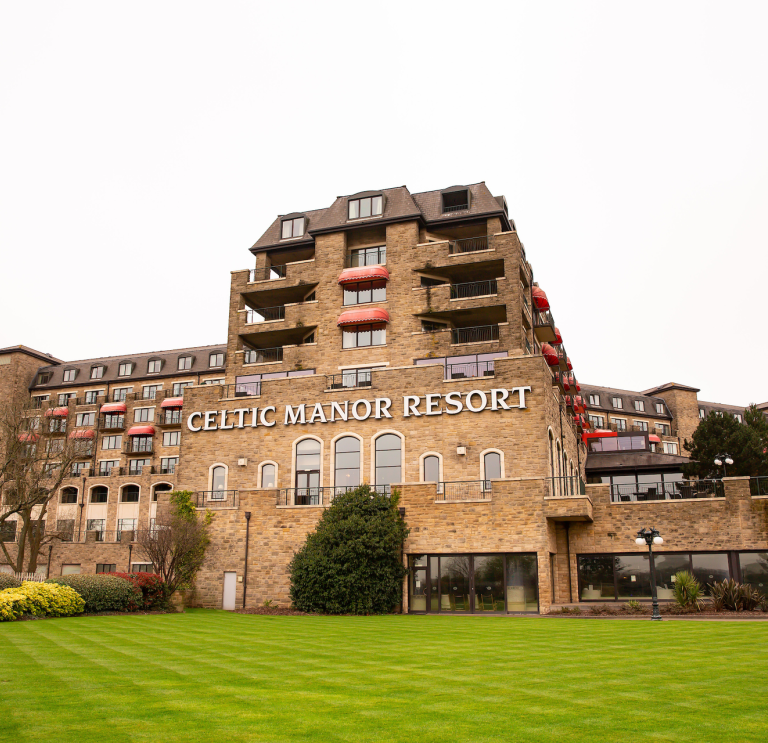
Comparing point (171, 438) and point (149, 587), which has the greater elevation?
point (171, 438)

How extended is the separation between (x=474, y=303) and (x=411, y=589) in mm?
15636

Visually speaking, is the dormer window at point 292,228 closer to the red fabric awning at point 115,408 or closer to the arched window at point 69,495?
the red fabric awning at point 115,408

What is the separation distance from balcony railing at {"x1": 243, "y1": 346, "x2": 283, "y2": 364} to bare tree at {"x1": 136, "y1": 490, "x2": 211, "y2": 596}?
34.7 feet

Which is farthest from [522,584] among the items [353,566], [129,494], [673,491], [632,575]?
[129,494]

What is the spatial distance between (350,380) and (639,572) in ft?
52.7

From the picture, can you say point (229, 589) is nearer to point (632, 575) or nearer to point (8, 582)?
point (8, 582)

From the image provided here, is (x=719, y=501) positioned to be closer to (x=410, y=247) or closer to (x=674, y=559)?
(x=674, y=559)

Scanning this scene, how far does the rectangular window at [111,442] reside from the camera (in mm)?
66875

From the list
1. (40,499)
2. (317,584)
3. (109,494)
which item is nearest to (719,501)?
(317,584)

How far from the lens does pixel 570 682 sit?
10.5 metres

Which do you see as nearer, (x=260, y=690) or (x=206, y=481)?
(x=260, y=690)

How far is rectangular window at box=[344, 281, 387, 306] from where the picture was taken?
134 ft

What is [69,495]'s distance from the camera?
66.5 m

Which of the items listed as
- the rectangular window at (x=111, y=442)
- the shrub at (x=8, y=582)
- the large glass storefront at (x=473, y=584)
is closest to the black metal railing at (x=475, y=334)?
the large glass storefront at (x=473, y=584)
